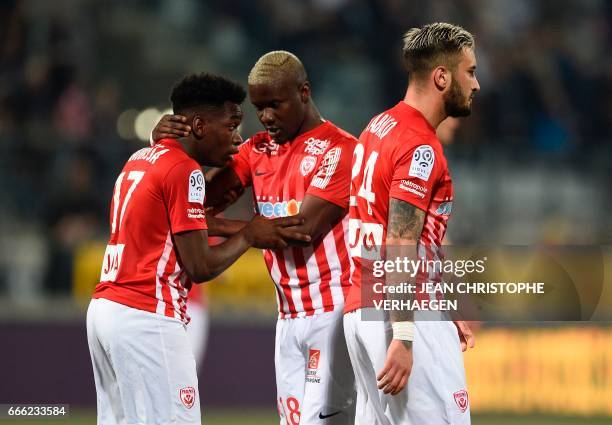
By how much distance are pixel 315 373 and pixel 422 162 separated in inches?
64.2

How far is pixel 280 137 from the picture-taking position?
6109 mm

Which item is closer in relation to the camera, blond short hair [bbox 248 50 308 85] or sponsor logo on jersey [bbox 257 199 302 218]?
blond short hair [bbox 248 50 308 85]

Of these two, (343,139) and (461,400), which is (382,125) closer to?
(343,139)

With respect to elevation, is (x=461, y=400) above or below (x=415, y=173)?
below

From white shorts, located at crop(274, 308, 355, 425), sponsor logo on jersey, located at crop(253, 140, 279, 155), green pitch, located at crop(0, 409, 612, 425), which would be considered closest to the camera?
white shorts, located at crop(274, 308, 355, 425)

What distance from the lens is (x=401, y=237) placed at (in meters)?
4.78

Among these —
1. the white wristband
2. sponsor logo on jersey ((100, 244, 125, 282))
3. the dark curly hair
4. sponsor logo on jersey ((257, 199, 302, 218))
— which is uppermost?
the dark curly hair

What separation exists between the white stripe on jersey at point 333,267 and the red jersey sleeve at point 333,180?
0.22 meters

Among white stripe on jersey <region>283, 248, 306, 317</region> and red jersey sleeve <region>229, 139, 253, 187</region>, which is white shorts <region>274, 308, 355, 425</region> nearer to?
white stripe on jersey <region>283, 248, 306, 317</region>

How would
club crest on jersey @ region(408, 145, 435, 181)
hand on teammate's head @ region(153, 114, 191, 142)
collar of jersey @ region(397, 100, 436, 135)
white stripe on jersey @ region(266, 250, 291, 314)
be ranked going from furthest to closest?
white stripe on jersey @ region(266, 250, 291, 314), hand on teammate's head @ region(153, 114, 191, 142), collar of jersey @ region(397, 100, 436, 135), club crest on jersey @ region(408, 145, 435, 181)

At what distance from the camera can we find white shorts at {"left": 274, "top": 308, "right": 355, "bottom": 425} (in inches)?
233

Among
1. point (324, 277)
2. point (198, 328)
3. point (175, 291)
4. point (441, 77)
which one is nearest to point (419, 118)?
point (441, 77)

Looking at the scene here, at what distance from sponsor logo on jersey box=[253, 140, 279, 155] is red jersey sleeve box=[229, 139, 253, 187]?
0.05m

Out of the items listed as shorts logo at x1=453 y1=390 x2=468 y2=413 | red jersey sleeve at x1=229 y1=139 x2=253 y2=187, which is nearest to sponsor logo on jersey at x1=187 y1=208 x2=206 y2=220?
red jersey sleeve at x1=229 y1=139 x2=253 y2=187
